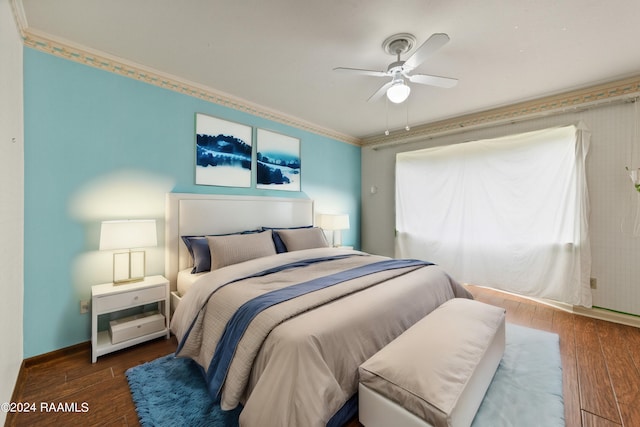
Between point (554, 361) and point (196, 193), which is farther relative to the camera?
point (196, 193)

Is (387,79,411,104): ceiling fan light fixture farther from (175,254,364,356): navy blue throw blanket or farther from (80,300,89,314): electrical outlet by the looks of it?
(80,300,89,314): electrical outlet

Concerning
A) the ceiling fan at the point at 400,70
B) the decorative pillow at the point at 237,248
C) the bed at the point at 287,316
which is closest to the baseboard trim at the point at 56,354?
the bed at the point at 287,316

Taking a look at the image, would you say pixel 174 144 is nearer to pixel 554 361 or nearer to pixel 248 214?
pixel 248 214

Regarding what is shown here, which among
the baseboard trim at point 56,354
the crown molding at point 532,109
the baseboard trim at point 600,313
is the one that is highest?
the crown molding at point 532,109

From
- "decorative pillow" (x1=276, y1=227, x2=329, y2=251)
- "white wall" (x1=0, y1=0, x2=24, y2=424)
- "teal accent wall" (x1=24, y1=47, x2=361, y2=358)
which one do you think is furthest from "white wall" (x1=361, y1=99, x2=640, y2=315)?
"white wall" (x1=0, y1=0, x2=24, y2=424)

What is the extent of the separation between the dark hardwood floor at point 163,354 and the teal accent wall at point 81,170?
1.05ft

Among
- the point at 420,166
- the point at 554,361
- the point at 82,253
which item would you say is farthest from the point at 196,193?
the point at 554,361

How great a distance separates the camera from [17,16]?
177cm

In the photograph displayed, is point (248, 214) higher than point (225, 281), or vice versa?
point (248, 214)

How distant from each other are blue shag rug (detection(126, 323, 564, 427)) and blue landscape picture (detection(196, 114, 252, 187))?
73.0 inches

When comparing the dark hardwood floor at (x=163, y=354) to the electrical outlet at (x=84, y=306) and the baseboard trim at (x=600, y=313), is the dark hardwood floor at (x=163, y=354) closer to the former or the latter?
the baseboard trim at (x=600, y=313)

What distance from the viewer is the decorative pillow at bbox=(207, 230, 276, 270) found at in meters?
2.49

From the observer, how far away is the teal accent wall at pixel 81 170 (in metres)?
2.01

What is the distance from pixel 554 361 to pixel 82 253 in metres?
3.93
